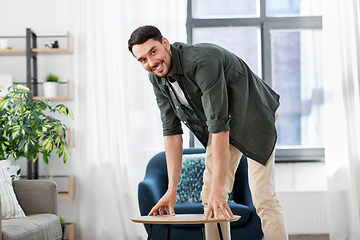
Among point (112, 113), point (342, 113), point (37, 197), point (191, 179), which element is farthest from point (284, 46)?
point (37, 197)

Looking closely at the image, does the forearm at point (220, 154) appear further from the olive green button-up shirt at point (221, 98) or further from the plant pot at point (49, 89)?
→ the plant pot at point (49, 89)

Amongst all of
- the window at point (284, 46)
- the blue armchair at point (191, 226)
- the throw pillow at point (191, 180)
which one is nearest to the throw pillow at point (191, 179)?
the throw pillow at point (191, 180)

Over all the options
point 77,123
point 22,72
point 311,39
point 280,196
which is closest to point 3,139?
point 77,123

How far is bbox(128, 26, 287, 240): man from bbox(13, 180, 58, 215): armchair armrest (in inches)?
41.3

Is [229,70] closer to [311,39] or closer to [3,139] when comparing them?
[3,139]

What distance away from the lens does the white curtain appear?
2.93m

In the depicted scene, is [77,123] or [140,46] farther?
[77,123]

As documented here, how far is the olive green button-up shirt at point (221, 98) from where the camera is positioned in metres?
1.32

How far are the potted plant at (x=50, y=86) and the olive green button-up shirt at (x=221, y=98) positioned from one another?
63.7 inches

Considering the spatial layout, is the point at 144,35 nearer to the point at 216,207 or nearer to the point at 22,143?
the point at 216,207

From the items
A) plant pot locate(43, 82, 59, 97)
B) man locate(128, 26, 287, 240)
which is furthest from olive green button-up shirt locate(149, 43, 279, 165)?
plant pot locate(43, 82, 59, 97)

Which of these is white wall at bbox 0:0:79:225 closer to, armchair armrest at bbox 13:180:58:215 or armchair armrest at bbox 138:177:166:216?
armchair armrest at bbox 13:180:58:215

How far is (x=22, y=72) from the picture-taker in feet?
10.4

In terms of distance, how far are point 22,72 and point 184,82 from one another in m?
2.23
